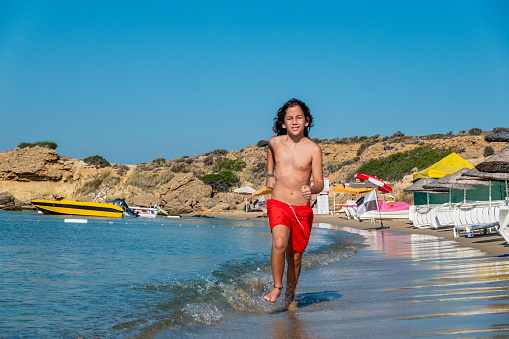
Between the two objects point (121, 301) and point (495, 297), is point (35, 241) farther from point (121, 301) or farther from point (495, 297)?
point (495, 297)

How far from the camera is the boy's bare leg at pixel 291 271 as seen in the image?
182 inches

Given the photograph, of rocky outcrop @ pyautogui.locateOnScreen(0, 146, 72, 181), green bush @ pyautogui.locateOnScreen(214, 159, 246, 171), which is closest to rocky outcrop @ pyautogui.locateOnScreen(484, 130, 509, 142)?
rocky outcrop @ pyautogui.locateOnScreen(0, 146, 72, 181)

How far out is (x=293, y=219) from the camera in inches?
178

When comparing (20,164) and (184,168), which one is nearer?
(20,164)

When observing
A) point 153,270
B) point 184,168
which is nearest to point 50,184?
point 184,168

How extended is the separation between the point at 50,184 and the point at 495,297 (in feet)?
184

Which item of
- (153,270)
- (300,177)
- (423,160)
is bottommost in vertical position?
(153,270)

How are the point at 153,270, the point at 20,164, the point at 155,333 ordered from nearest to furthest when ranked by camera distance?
the point at 155,333 < the point at 153,270 < the point at 20,164

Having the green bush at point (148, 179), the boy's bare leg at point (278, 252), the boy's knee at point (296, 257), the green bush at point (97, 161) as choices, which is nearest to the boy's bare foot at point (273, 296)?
the boy's bare leg at point (278, 252)

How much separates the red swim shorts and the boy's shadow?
599 millimetres

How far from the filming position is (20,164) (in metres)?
52.9

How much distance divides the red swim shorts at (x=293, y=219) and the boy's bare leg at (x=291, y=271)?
2.4 inches

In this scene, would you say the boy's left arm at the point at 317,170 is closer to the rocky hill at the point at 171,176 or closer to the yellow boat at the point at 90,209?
the yellow boat at the point at 90,209

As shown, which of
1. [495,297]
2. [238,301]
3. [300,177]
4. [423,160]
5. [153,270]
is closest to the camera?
[495,297]
